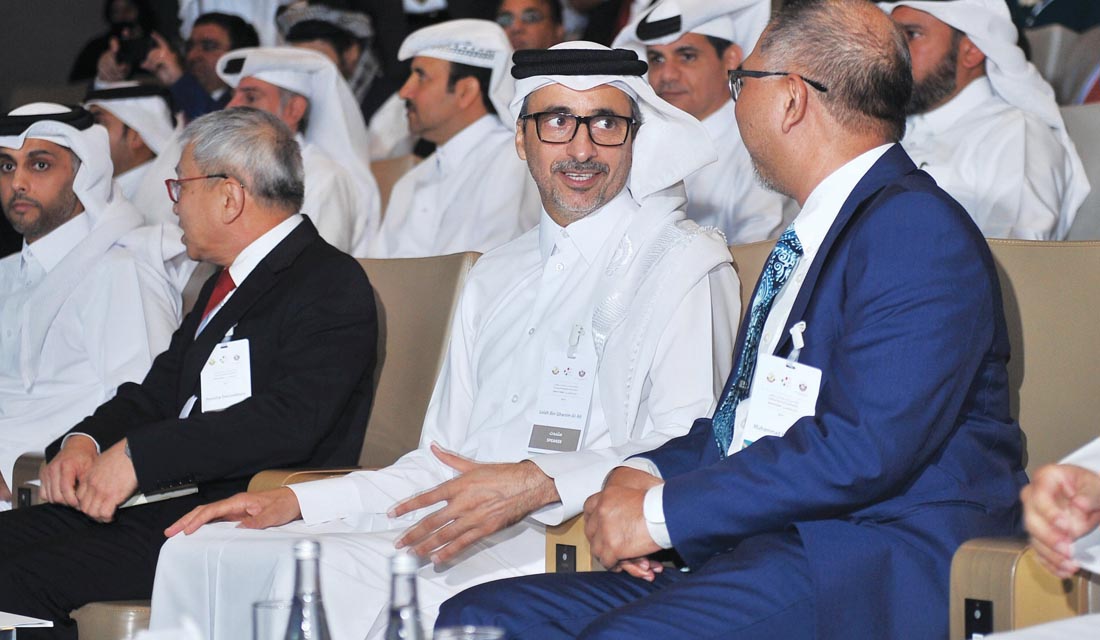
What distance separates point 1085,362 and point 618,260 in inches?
40.3

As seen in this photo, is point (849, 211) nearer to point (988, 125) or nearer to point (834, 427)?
point (834, 427)

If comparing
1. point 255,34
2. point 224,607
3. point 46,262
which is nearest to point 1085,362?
point 224,607

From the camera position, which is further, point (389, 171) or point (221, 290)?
point (389, 171)

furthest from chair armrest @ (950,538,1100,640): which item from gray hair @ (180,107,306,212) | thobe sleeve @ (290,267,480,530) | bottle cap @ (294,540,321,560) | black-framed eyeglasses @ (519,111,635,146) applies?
gray hair @ (180,107,306,212)

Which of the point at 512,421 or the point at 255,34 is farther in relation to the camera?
the point at 255,34

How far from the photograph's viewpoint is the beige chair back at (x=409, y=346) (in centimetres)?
356

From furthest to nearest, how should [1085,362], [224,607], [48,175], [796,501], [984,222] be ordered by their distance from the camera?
[48,175] → [984,222] → [224,607] → [1085,362] → [796,501]

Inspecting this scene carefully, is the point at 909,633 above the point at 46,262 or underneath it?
underneath

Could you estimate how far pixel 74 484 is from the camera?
3.36 m

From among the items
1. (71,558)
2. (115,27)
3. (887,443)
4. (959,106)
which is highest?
(115,27)

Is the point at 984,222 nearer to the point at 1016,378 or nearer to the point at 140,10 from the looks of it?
the point at 1016,378

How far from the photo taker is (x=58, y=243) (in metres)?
4.57

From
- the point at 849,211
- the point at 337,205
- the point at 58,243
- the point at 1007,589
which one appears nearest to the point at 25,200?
the point at 58,243

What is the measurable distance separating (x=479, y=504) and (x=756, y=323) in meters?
0.62
